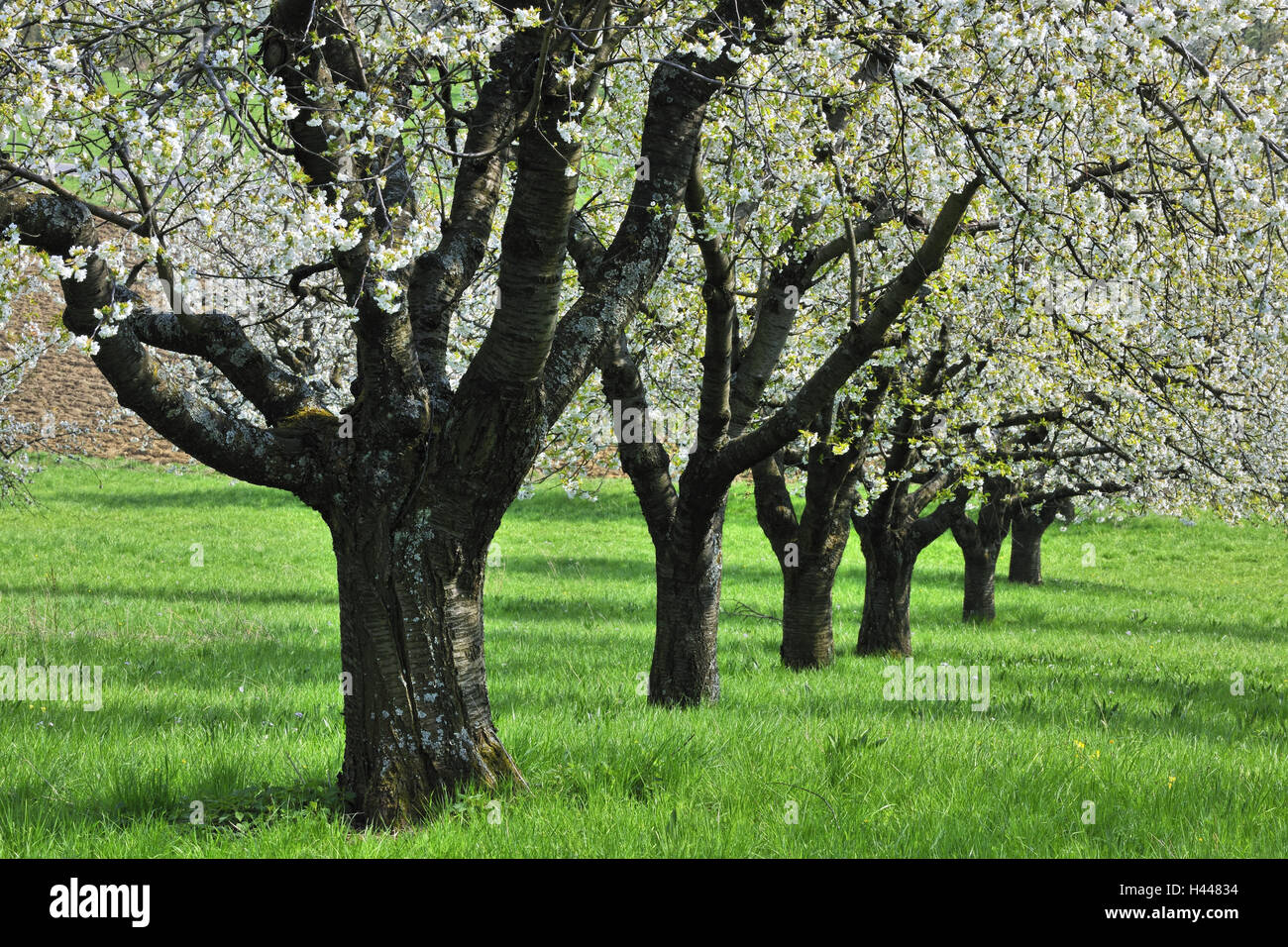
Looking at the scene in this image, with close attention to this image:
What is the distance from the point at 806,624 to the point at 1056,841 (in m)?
6.90

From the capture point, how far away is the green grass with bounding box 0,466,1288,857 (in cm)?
475

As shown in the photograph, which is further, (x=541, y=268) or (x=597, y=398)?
(x=597, y=398)

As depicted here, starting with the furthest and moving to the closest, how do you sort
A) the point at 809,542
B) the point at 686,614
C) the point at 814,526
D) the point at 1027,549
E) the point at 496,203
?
1. the point at 1027,549
2. the point at 809,542
3. the point at 814,526
4. the point at 686,614
5. the point at 496,203

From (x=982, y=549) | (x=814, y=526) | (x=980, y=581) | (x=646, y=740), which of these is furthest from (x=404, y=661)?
(x=980, y=581)

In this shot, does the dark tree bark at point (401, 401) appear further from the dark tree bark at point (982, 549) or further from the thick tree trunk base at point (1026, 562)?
the thick tree trunk base at point (1026, 562)

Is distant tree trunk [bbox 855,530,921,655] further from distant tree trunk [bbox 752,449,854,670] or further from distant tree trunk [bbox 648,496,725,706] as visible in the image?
distant tree trunk [bbox 648,496,725,706]

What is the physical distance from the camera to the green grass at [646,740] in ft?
15.6

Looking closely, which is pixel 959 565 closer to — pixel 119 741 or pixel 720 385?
pixel 720 385

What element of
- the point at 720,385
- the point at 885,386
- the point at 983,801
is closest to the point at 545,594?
the point at 885,386

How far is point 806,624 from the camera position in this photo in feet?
38.4

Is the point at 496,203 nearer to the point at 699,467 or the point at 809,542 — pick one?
the point at 699,467

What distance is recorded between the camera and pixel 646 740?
240 inches

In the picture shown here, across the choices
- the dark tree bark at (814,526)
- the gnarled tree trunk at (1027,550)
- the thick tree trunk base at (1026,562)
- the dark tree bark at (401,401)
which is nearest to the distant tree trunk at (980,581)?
the gnarled tree trunk at (1027,550)

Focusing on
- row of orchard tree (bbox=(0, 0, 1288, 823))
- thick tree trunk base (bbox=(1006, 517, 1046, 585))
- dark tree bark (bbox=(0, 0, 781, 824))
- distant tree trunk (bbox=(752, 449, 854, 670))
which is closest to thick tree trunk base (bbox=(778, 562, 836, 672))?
distant tree trunk (bbox=(752, 449, 854, 670))
